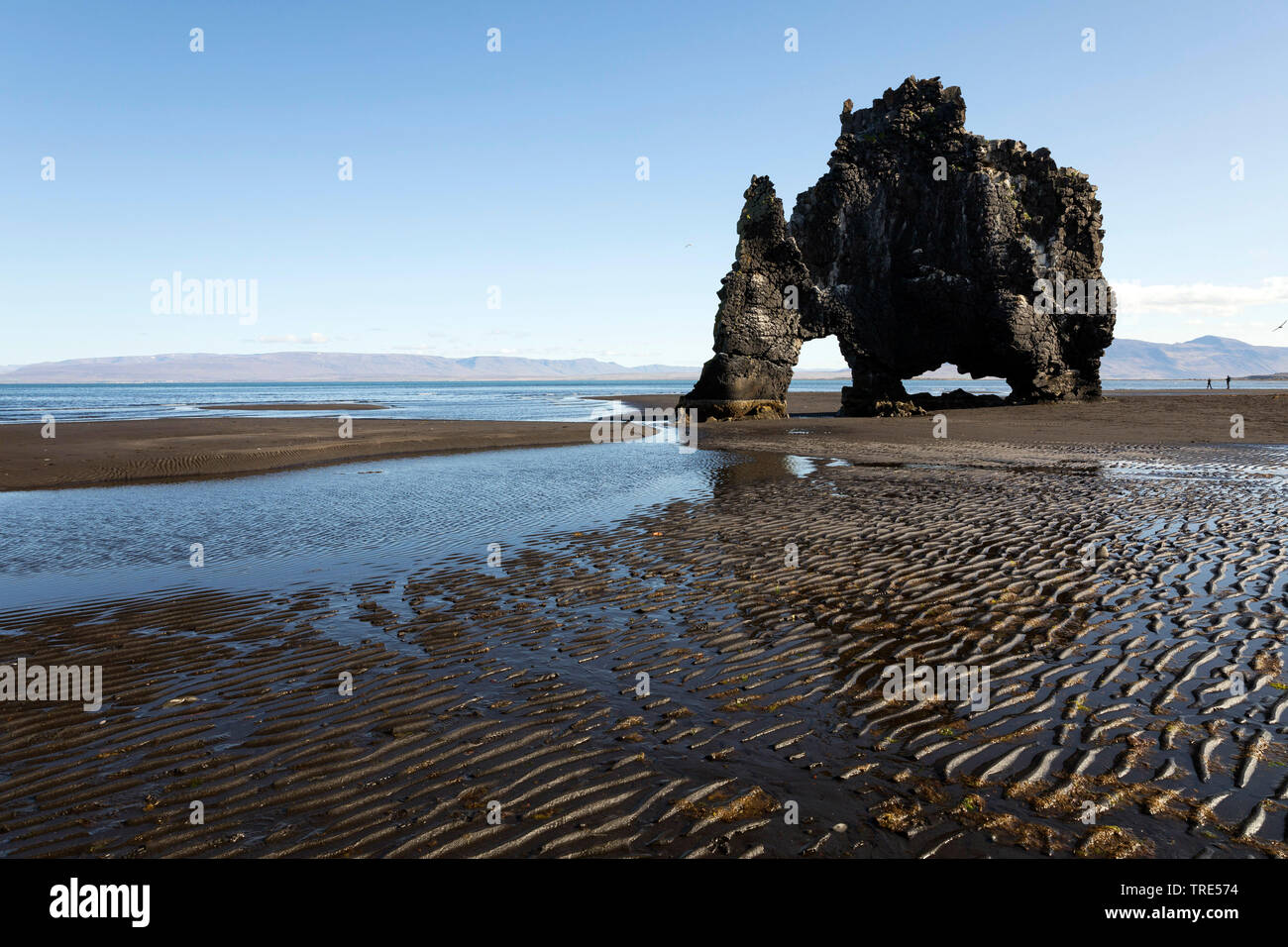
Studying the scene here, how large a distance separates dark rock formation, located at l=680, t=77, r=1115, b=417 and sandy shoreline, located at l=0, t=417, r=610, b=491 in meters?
17.3

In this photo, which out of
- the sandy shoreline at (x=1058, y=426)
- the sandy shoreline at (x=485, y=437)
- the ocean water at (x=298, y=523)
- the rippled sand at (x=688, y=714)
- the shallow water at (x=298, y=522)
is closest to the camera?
the rippled sand at (x=688, y=714)

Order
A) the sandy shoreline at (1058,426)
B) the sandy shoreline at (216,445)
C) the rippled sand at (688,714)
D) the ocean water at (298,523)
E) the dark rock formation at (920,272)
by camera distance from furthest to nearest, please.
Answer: the dark rock formation at (920,272), the sandy shoreline at (1058,426), the sandy shoreline at (216,445), the ocean water at (298,523), the rippled sand at (688,714)

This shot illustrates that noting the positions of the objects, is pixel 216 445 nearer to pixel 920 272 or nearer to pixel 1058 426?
pixel 1058 426

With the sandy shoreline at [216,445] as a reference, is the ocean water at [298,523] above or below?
below

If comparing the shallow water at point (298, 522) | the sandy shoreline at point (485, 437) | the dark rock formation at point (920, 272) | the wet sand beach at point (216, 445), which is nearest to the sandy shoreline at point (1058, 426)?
the sandy shoreline at point (485, 437)

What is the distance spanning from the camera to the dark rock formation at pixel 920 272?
54.1m

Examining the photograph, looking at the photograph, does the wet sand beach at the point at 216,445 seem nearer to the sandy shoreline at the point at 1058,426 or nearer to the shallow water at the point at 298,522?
the shallow water at the point at 298,522

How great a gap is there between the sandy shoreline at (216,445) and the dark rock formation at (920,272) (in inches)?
681

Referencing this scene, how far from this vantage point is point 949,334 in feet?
195

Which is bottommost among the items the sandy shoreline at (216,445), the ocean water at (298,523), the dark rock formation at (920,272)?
the ocean water at (298,523)

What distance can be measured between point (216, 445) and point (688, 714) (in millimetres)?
34648

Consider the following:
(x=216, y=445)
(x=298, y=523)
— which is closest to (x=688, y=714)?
(x=298, y=523)

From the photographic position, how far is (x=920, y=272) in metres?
57.5

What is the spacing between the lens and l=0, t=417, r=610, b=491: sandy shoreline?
25688 millimetres
